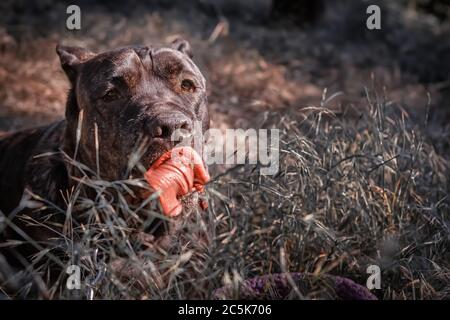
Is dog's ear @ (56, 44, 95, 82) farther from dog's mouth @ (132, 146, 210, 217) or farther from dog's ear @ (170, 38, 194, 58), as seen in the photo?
dog's mouth @ (132, 146, 210, 217)

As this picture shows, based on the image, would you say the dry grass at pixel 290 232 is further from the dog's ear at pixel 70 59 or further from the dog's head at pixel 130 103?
the dog's ear at pixel 70 59

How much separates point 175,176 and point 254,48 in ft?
20.1

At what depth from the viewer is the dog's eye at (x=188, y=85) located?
4344 millimetres

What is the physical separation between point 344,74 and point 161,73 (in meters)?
5.04

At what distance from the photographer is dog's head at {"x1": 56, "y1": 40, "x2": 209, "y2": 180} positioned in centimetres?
370

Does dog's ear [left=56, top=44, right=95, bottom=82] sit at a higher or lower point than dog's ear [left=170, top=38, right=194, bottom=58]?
lower

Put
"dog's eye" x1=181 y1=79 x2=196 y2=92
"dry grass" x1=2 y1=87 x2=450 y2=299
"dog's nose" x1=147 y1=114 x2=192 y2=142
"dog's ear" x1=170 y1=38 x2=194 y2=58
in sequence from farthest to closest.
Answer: "dog's ear" x1=170 y1=38 x2=194 y2=58 → "dog's eye" x1=181 y1=79 x2=196 y2=92 → "dog's nose" x1=147 y1=114 x2=192 y2=142 → "dry grass" x1=2 y1=87 x2=450 y2=299

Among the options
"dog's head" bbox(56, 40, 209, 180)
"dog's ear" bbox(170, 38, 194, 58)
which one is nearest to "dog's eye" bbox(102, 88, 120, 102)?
"dog's head" bbox(56, 40, 209, 180)

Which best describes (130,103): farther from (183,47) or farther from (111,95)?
(183,47)

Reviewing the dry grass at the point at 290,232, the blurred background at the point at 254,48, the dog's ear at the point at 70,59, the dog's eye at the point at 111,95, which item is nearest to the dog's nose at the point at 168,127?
the dry grass at the point at 290,232

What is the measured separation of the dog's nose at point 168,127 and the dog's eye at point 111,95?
0.57 m

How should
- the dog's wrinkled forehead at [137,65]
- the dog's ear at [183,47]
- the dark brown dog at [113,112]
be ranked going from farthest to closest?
1. the dog's ear at [183,47]
2. the dog's wrinkled forehead at [137,65]
3. the dark brown dog at [113,112]

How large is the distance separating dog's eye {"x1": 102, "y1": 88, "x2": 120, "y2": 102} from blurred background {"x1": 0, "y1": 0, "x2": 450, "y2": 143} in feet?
7.92
